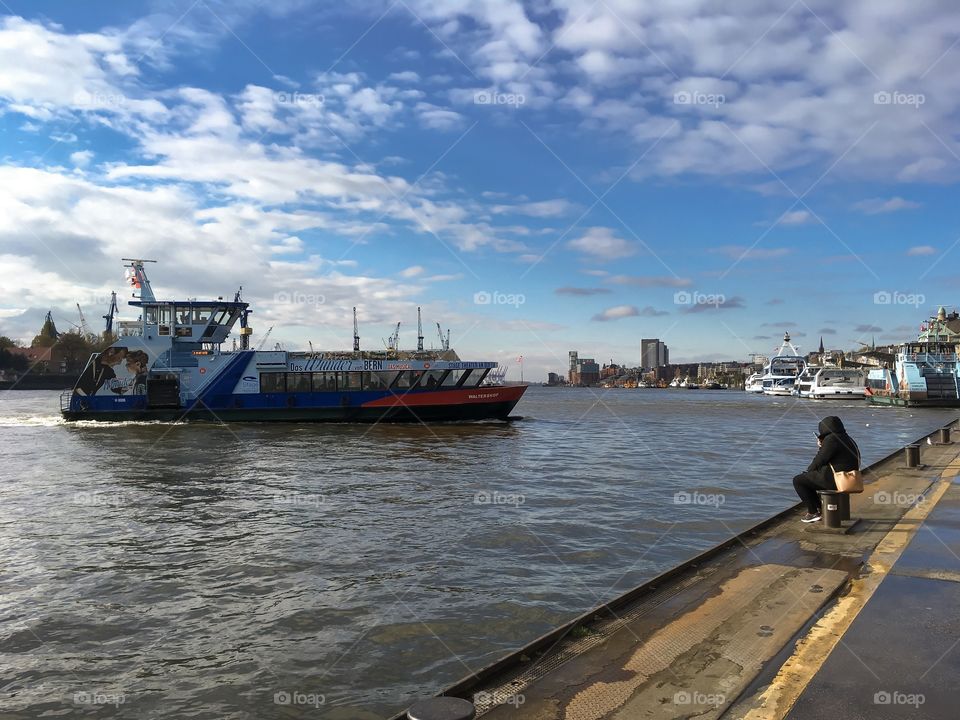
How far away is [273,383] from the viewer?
42.7 meters

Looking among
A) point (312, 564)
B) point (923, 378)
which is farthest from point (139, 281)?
point (923, 378)

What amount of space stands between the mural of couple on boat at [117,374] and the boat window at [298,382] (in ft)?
31.7

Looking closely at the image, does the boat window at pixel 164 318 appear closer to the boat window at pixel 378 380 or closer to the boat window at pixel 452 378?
the boat window at pixel 378 380

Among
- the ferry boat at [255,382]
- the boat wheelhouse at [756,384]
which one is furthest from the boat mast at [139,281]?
the boat wheelhouse at [756,384]

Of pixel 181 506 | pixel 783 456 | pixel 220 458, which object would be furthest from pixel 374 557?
pixel 783 456

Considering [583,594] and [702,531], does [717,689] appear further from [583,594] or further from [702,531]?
[702,531]

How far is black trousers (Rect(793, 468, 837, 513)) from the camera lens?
9.96 metres

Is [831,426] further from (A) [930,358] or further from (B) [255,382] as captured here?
(A) [930,358]

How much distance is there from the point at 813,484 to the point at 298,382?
36887mm

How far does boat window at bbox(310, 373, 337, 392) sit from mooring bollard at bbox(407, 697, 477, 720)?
128 ft

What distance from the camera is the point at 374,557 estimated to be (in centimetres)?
1119

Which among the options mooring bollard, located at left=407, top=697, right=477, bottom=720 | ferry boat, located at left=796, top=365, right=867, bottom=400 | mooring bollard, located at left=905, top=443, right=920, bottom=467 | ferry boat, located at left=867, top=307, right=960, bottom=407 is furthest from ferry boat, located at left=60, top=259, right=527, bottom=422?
ferry boat, located at left=796, top=365, right=867, bottom=400

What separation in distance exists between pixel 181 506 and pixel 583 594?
11529mm

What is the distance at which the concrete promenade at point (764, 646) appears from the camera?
15.4 ft
